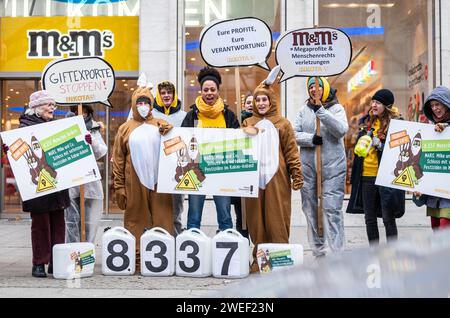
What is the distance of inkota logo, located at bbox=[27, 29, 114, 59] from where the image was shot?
10930mm

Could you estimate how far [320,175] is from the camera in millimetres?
6441

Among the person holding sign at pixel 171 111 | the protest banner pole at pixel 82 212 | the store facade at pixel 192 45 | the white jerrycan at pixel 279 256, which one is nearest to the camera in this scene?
the white jerrycan at pixel 279 256

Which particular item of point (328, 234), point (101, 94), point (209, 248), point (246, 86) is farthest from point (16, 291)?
point (246, 86)

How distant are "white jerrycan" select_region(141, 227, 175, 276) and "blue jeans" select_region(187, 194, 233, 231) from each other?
85 cm

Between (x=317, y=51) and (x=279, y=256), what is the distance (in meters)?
2.30

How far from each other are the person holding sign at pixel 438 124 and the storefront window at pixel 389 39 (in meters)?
4.68

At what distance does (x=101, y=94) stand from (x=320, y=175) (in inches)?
98.2

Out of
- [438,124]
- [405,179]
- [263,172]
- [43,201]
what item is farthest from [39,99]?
[438,124]

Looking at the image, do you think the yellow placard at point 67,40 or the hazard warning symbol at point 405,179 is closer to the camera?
the hazard warning symbol at point 405,179

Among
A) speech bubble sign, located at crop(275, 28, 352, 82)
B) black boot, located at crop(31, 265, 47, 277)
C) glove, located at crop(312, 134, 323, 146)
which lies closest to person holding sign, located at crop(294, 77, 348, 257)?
glove, located at crop(312, 134, 323, 146)

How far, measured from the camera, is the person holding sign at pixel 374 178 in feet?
20.8

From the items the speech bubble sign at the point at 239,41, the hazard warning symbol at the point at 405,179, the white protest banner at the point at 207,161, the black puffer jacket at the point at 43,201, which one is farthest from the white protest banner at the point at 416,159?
the black puffer jacket at the point at 43,201

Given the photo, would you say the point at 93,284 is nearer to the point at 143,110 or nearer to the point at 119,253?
the point at 119,253

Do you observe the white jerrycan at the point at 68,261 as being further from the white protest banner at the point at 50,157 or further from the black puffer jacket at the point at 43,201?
the white protest banner at the point at 50,157
